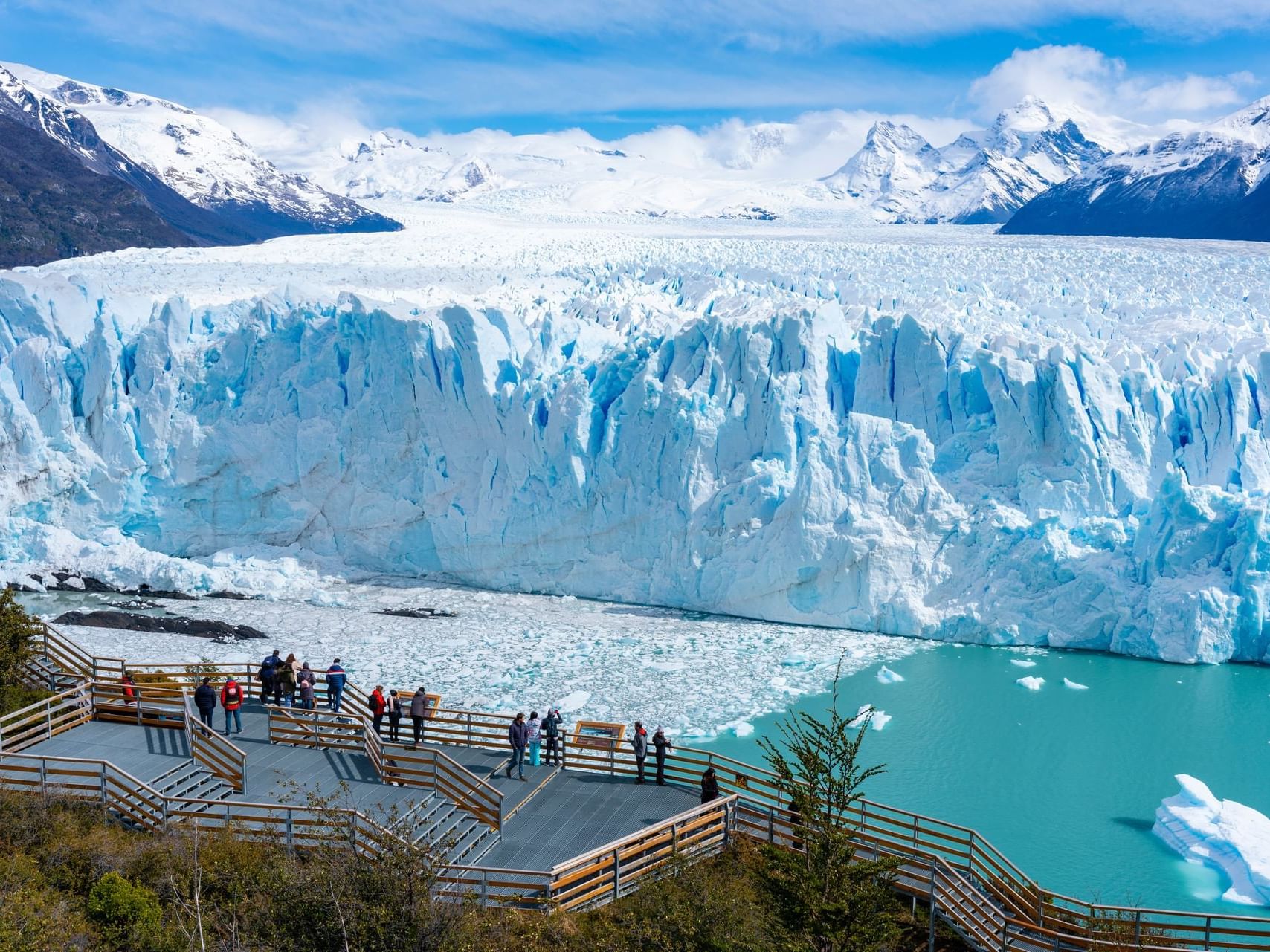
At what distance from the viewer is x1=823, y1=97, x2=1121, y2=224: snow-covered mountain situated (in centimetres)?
6481

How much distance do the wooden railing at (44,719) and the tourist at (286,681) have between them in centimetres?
140

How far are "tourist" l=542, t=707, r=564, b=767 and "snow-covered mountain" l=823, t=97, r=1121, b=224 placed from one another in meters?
48.8

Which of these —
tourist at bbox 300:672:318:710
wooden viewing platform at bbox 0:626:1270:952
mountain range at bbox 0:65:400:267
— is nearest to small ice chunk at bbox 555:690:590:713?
wooden viewing platform at bbox 0:626:1270:952

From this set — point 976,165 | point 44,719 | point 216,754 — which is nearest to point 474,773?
point 216,754

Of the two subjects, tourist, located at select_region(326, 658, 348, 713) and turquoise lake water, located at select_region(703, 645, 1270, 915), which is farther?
turquoise lake water, located at select_region(703, 645, 1270, 915)

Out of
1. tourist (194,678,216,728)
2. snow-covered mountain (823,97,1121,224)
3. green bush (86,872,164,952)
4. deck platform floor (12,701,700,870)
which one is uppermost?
snow-covered mountain (823,97,1121,224)

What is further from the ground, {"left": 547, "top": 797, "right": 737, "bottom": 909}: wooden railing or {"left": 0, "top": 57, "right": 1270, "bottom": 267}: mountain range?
{"left": 0, "top": 57, "right": 1270, "bottom": 267}: mountain range

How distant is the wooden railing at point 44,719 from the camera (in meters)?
8.04

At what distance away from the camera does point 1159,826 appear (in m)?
9.81

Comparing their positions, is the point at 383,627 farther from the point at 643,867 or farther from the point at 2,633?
the point at 643,867

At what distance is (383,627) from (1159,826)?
9506 millimetres

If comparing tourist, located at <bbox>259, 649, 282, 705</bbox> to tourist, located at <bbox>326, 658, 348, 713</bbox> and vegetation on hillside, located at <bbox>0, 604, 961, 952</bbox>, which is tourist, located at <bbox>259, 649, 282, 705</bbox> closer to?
tourist, located at <bbox>326, 658, 348, 713</bbox>

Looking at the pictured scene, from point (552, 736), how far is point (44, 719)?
3.74 metres

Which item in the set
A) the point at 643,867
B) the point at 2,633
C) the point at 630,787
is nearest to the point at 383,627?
the point at 2,633
